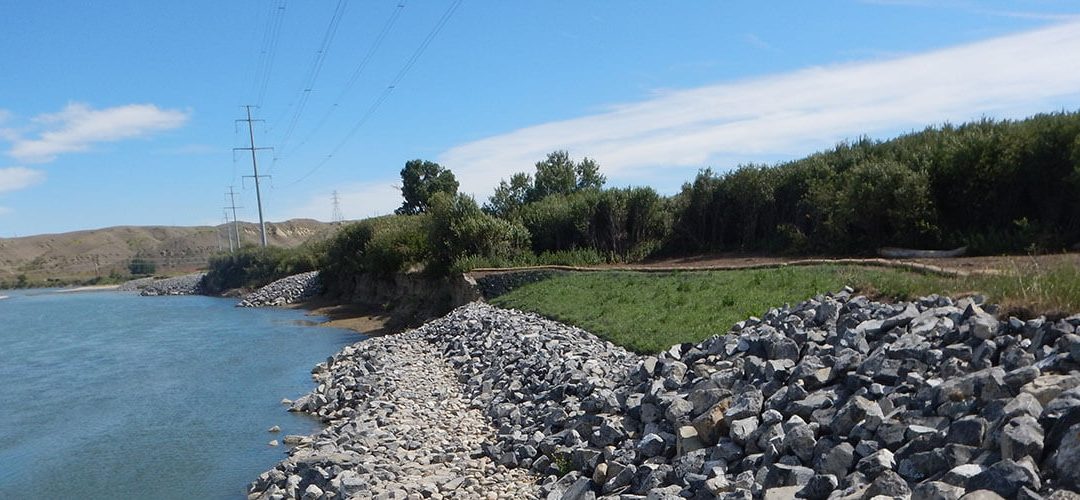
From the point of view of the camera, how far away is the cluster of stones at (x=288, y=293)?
172 ft

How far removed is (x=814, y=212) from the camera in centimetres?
2439

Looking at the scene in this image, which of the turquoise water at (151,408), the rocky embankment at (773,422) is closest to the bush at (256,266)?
the turquoise water at (151,408)

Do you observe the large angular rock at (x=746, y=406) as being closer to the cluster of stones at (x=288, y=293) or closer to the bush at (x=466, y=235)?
the bush at (x=466, y=235)

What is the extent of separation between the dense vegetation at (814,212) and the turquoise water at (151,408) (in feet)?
22.7

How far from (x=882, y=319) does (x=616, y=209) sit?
941 inches

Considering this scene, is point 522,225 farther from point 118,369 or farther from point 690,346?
point 690,346

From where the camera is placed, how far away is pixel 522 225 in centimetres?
3403

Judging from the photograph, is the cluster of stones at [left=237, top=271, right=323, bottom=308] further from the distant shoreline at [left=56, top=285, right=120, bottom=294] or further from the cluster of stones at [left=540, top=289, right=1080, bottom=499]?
the distant shoreline at [left=56, top=285, right=120, bottom=294]

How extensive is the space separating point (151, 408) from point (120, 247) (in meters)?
149

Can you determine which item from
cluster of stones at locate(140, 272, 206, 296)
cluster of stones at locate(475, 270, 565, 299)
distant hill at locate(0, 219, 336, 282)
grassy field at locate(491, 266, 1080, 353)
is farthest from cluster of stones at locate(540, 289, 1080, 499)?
distant hill at locate(0, 219, 336, 282)

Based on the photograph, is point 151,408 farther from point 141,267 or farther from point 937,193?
point 141,267

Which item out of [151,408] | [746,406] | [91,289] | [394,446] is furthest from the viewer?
[91,289]

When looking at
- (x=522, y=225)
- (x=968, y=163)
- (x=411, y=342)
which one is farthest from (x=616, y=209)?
(x=968, y=163)

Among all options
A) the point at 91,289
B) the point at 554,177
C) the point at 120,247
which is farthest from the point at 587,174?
the point at 120,247
